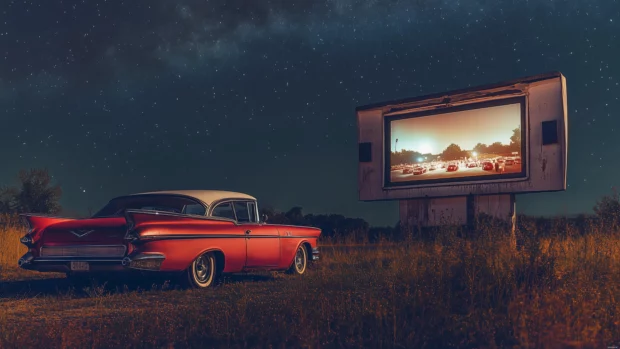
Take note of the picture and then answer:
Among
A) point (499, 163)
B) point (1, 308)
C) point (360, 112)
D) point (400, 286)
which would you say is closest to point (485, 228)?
point (400, 286)

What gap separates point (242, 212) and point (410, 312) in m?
4.67

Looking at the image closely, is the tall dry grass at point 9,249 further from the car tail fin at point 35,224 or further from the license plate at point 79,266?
the license plate at point 79,266

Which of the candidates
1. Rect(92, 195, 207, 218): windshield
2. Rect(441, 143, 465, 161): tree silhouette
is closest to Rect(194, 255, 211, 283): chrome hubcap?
Rect(92, 195, 207, 218): windshield

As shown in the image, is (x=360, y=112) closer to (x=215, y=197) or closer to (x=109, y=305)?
(x=215, y=197)

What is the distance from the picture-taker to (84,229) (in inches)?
324

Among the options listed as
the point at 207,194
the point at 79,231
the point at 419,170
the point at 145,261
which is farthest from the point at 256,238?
the point at 419,170

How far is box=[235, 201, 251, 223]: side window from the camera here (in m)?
9.70

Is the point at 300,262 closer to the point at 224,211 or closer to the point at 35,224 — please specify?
the point at 224,211

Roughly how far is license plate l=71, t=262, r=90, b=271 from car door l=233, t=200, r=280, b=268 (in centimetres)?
237

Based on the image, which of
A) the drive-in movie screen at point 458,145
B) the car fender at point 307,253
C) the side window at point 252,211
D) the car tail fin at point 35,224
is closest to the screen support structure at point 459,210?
the drive-in movie screen at point 458,145

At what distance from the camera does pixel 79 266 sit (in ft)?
26.8

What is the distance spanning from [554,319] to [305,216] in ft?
88.2

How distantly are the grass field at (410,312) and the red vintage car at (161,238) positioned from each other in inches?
23.1

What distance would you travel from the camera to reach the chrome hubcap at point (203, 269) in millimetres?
8922
